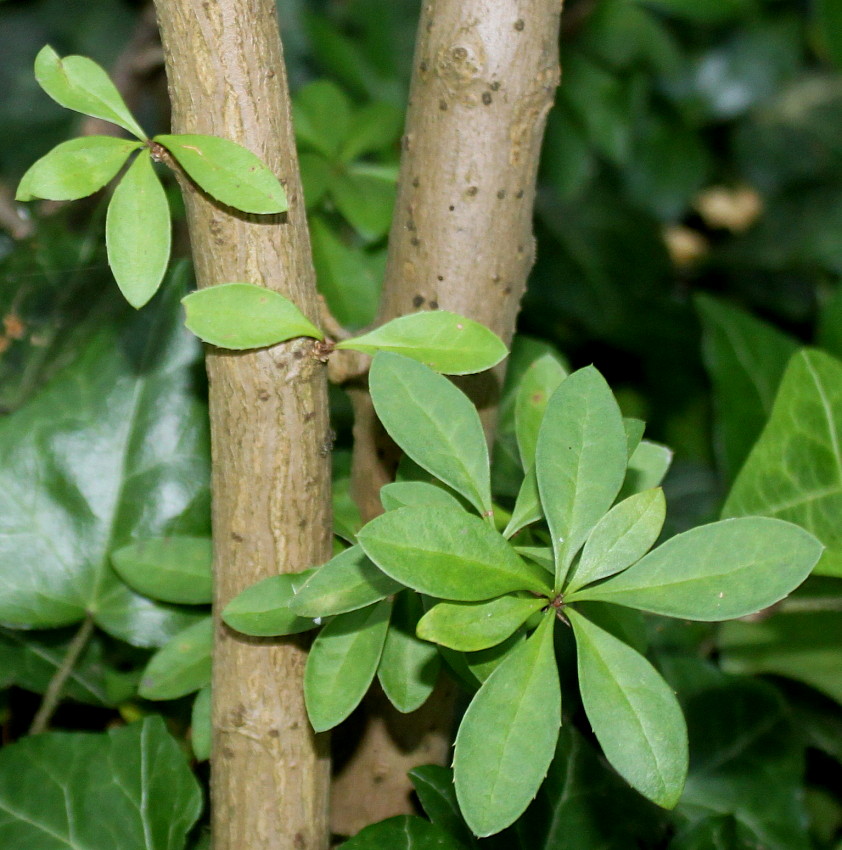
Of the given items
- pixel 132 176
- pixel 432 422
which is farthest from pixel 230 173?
pixel 432 422

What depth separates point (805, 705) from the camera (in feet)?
3.00

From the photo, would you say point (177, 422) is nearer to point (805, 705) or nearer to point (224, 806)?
point (224, 806)

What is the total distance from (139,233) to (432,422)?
7.1 inches

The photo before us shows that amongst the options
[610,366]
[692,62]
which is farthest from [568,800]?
[692,62]

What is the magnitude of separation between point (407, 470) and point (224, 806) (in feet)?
0.81

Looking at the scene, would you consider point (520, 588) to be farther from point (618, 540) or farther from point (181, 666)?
point (181, 666)

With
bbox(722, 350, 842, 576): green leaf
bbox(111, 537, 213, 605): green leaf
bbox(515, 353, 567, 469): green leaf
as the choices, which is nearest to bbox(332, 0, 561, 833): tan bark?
bbox(515, 353, 567, 469): green leaf

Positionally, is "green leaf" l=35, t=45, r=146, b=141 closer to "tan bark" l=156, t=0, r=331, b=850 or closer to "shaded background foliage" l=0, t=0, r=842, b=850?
"tan bark" l=156, t=0, r=331, b=850

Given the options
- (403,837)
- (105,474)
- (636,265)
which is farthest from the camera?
(636,265)

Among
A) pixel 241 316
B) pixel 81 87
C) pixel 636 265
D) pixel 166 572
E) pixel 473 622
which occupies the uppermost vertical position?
pixel 81 87

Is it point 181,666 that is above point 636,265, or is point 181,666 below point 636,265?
above

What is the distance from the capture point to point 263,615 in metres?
0.52

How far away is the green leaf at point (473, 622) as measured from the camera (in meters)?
0.43

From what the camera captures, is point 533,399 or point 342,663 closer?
point 342,663
